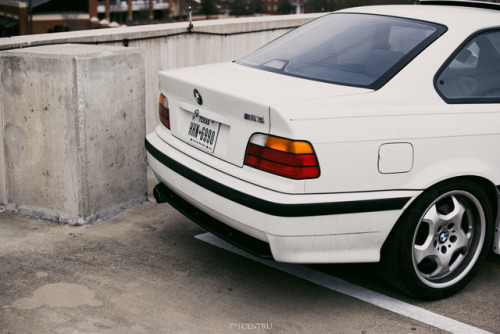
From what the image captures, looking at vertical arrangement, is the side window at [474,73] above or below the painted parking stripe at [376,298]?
above

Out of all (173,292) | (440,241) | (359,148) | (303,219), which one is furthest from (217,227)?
(440,241)

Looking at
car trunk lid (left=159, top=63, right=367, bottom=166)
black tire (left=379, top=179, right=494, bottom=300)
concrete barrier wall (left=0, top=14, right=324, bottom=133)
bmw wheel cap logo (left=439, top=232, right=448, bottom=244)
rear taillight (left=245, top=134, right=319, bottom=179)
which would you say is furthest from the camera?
concrete barrier wall (left=0, top=14, right=324, bottom=133)

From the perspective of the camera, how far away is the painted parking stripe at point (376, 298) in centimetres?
362

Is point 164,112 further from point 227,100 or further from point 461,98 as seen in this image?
point 461,98

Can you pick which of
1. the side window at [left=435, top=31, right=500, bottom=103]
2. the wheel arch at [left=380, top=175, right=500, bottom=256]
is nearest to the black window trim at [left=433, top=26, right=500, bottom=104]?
the side window at [left=435, top=31, right=500, bottom=103]

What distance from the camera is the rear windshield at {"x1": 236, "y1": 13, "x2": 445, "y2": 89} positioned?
3791 millimetres

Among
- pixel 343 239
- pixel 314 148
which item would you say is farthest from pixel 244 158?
pixel 343 239

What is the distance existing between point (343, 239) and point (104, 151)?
2.24 metres

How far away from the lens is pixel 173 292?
394cm

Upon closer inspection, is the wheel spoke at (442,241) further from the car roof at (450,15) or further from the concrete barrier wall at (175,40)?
the concrete barrier wall at (175,40)

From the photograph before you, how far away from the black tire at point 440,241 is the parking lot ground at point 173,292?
137 mm

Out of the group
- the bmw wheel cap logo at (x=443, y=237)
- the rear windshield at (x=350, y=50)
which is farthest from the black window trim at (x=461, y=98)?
the bmw wheel cap logo at (x=443, y=237)

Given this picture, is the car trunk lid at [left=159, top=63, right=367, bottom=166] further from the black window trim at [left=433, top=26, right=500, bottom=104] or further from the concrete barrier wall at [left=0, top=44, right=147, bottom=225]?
the concrete barrier wall at [left=0, top=44, right=147, bottom=225]

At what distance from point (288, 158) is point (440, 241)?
1109 mm
